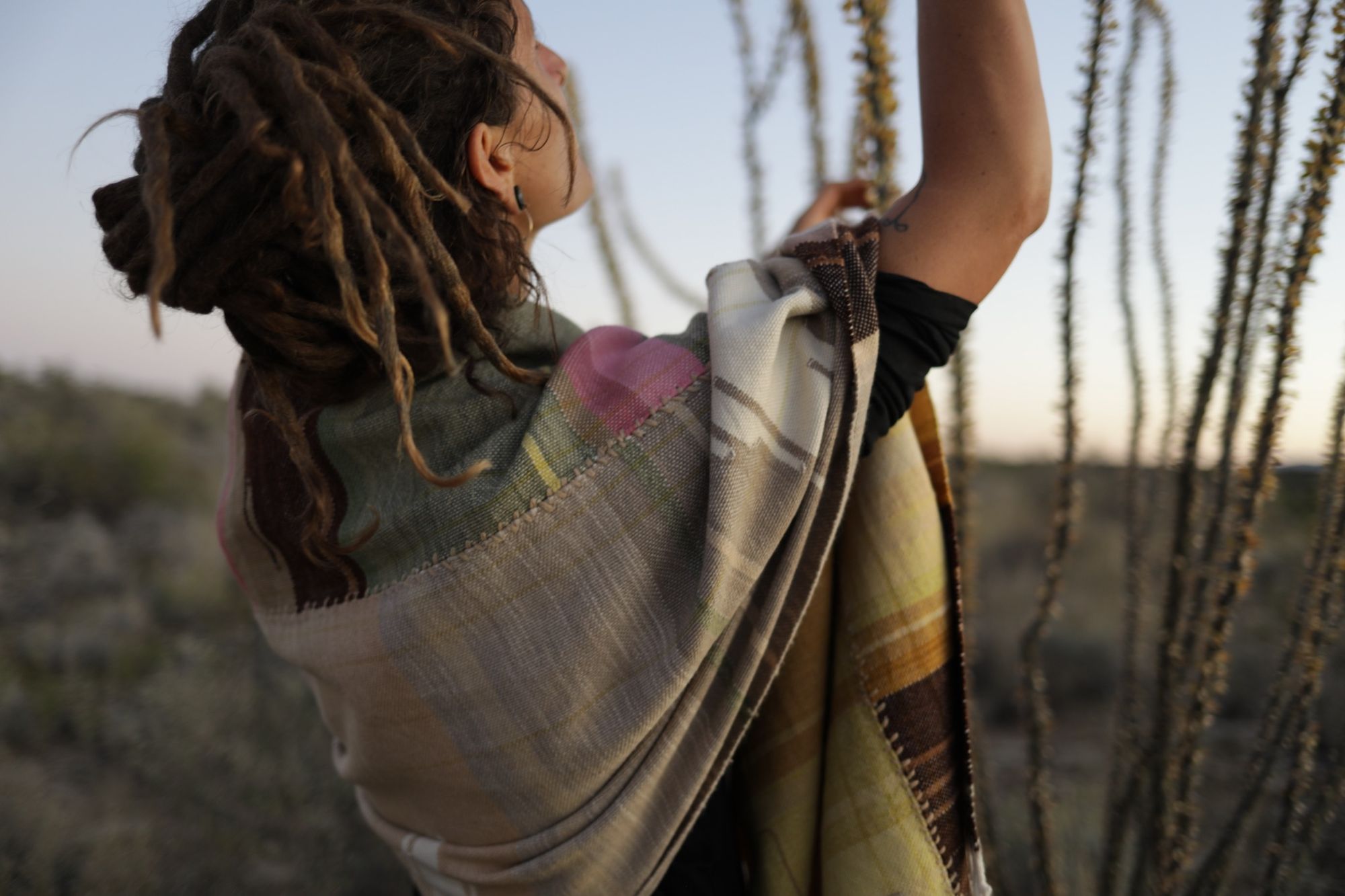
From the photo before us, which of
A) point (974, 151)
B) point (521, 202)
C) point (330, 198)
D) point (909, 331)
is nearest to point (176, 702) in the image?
point (521, 202)

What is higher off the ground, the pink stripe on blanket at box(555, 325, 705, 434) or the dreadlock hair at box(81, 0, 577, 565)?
the dreadlock hair at box(81, 0, 577, 565)

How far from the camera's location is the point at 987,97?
0.96 m

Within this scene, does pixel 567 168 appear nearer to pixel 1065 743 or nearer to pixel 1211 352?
pixel 1211 352

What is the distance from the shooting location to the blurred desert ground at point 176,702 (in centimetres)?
307

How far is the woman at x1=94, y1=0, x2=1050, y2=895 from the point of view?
97cm

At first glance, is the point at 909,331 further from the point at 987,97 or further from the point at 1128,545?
the point at 1128,545

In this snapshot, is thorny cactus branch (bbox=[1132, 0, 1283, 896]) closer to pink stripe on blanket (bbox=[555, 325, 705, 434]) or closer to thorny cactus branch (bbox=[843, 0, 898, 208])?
thorny cactus branch (bbox=[843, 0, 898, 208])

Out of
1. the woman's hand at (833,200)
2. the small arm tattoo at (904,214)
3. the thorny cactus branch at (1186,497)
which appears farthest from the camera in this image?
the woman's hand at (833,200)

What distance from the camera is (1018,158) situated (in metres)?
0.97

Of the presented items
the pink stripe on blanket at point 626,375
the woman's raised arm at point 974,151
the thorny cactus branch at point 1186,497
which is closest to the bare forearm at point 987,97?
the woman's raised arm at point 974,151

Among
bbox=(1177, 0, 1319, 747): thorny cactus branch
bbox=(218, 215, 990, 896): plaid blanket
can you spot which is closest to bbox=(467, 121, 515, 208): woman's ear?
bbox=(218, 215, 990, 896): plaid blanket

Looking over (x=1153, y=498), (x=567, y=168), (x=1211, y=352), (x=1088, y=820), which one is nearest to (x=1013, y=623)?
(x=1088, y=820)

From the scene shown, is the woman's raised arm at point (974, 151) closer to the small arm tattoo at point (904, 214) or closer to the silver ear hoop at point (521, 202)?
the small arm tattoo at point (904, 214)

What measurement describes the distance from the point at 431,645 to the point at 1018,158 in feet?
3.01
